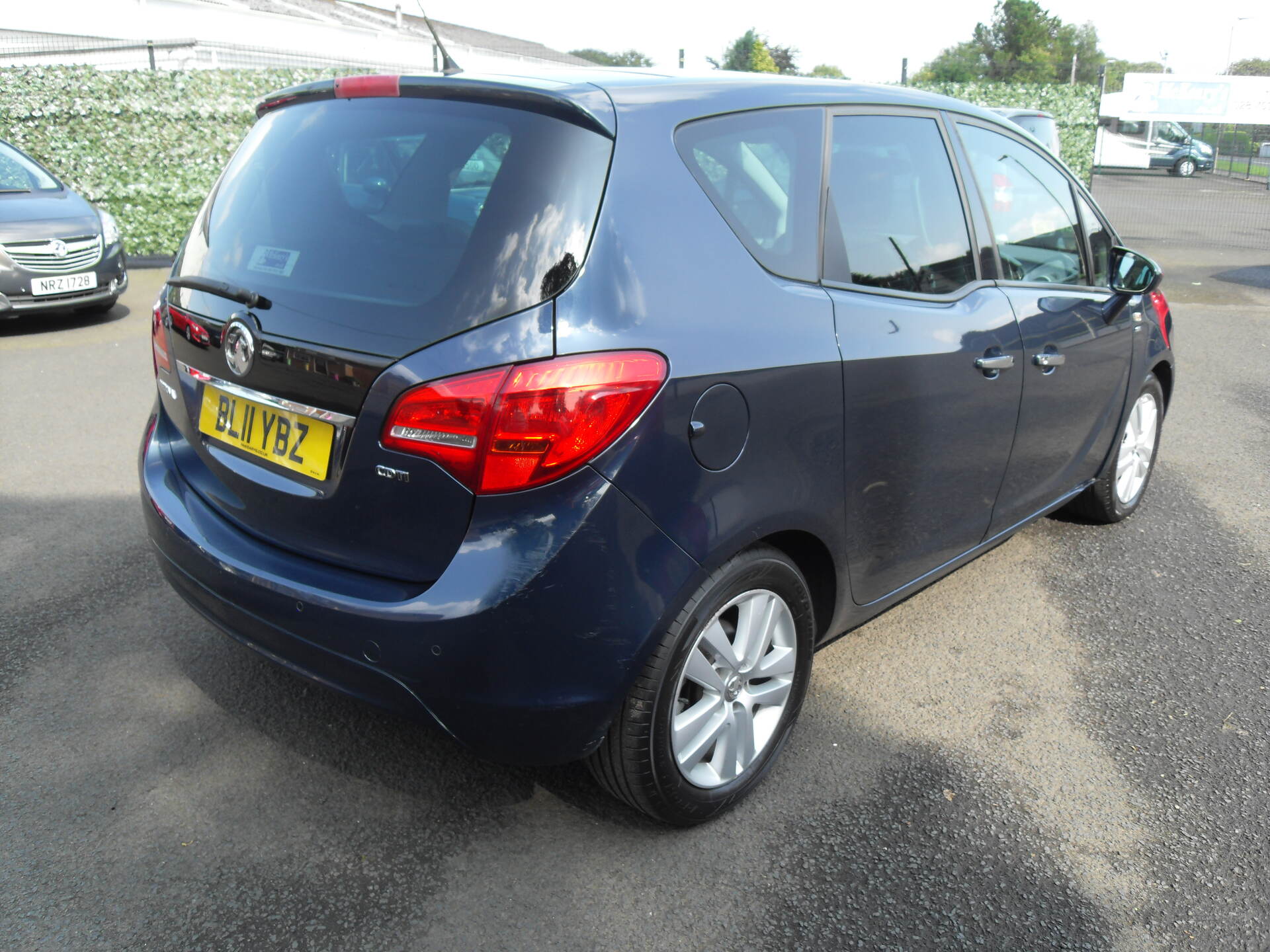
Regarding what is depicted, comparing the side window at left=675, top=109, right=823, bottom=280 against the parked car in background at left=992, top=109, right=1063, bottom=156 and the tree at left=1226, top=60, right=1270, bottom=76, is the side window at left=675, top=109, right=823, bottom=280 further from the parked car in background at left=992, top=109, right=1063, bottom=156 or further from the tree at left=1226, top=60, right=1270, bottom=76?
the tree at left=1226, top=60, right=1270, bottom=76

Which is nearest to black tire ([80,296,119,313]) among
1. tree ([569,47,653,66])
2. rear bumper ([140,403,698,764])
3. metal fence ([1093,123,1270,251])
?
rear bumper ([140,403,698,764])

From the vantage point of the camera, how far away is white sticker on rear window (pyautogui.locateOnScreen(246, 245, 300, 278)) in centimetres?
241

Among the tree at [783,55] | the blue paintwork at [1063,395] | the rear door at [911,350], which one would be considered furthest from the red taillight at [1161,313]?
the tree at [783,55]

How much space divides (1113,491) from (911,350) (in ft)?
7.07

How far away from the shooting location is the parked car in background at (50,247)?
27.6 feet

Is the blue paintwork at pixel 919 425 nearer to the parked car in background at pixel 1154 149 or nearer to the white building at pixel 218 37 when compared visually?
the white building at pixel 218 37

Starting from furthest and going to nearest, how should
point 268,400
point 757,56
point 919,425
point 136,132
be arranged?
1. point 757,56
2. point 136,132
3. point 919,425
4. point 268,400

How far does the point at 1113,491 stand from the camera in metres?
4.46

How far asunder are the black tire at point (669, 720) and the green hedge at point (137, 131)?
11.5 metres

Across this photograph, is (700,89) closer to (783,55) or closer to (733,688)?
(733,688)

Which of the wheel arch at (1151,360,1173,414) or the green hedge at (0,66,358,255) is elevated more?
the green hedge at (0,66,358,255)

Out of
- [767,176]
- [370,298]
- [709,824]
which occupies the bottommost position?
[709,824]

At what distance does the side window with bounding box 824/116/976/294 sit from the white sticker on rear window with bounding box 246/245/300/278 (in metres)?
1.29

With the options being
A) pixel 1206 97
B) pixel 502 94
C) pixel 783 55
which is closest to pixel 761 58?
pixel 783 55
